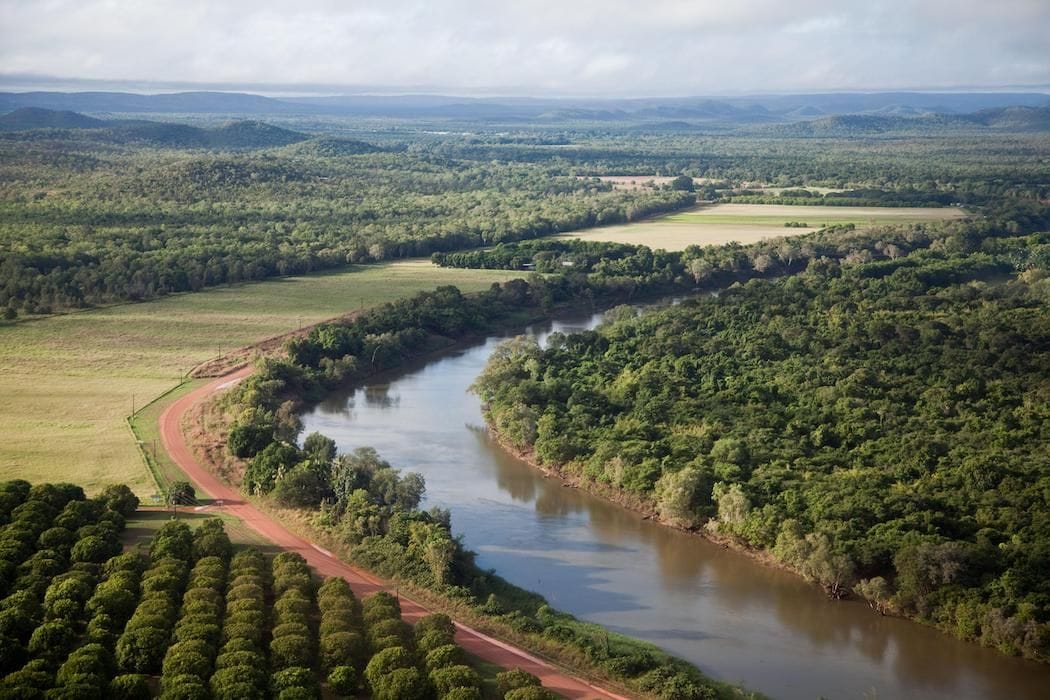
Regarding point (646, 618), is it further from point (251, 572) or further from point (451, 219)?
point (451, 219)

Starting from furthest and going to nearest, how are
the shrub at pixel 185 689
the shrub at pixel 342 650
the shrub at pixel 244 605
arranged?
the shrub at pixel 244 605 < the shrub at pixel 342 650 < the shrub at pixel 185 689

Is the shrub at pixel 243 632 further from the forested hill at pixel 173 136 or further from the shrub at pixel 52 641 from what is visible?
the forested hill at pixel 173 136

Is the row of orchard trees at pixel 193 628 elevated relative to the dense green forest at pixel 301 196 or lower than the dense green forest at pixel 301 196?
lower

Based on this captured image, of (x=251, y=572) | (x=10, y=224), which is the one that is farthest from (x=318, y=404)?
(x=10, y=224)

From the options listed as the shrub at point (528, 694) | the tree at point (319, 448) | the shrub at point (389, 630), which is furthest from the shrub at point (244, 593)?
the tree at point (319, 448)

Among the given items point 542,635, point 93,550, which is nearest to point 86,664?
point 93,550

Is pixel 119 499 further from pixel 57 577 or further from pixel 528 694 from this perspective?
pixel 528 694

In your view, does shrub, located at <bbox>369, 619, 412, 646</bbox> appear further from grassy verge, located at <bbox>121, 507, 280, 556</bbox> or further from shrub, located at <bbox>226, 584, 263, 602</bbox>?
grassy verge, located at <bbox>121, 507, 280, 556</bbox>
